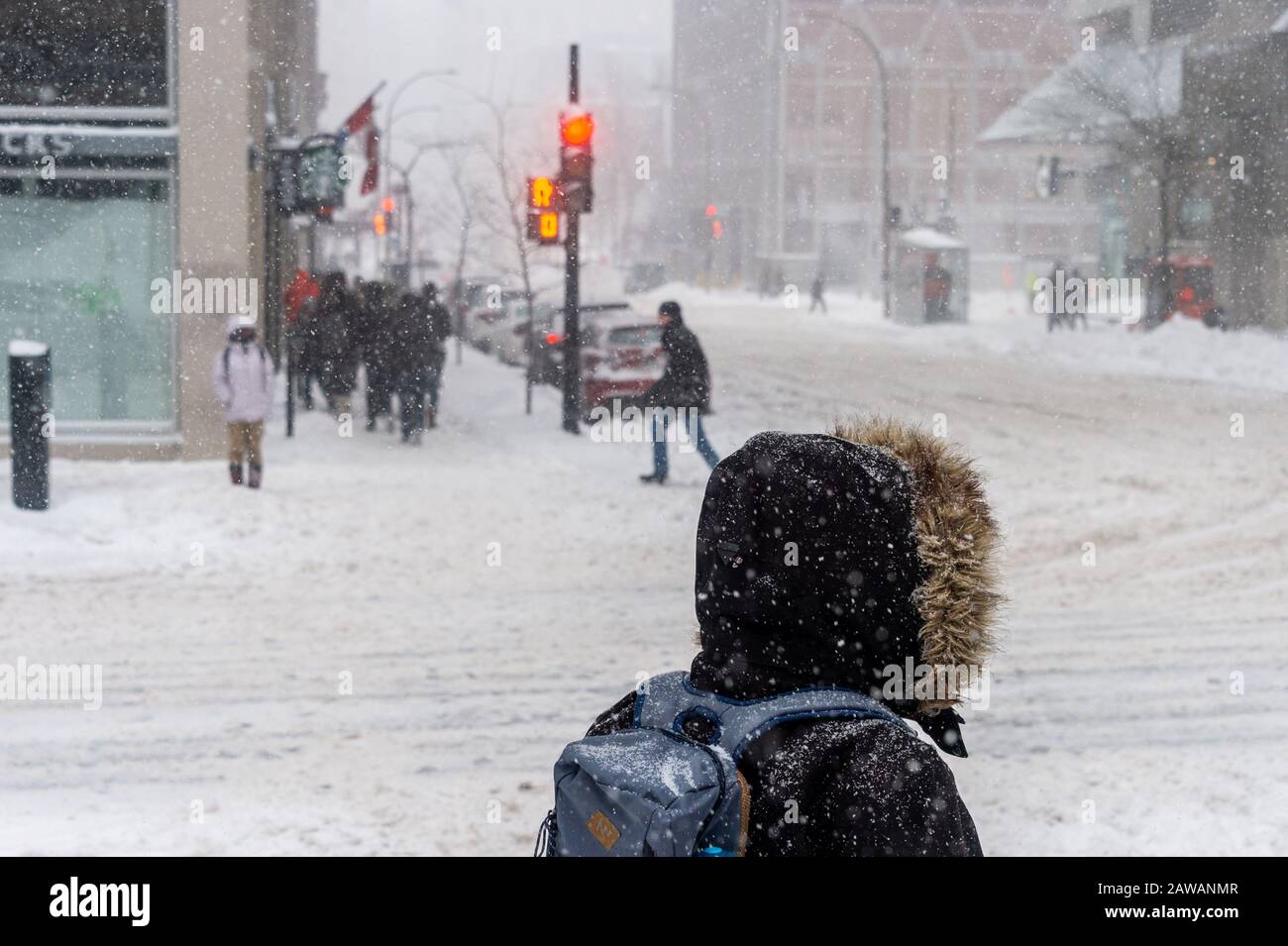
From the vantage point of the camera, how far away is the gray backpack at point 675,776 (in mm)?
1869

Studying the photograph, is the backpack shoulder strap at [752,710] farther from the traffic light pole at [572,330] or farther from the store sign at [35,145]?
the traffic light pole at [572,330]

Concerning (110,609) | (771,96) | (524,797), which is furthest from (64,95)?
(771,96)

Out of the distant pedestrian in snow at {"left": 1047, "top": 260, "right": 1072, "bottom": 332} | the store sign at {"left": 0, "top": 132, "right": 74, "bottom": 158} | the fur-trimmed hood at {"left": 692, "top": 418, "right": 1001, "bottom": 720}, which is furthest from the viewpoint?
the distant pedestrian in snow at {"left": 1047, "top": 260, "right": 1072, "bottom": 332}

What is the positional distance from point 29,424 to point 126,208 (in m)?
5.07

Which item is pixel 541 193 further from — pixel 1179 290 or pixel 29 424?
pixel 1179 290

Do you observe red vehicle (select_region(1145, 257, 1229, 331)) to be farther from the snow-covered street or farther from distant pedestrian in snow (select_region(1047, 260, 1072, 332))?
the snow-covered street

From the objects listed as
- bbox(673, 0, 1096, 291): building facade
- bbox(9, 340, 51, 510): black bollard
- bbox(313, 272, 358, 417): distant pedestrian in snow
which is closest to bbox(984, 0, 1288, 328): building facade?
bbox(313, 272, 358, 417): distant pedestrian in snow

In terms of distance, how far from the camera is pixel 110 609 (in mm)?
9852

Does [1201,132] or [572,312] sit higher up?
[1201,132]

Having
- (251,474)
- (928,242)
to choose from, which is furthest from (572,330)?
(928,242)

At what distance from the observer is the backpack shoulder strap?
1.97m

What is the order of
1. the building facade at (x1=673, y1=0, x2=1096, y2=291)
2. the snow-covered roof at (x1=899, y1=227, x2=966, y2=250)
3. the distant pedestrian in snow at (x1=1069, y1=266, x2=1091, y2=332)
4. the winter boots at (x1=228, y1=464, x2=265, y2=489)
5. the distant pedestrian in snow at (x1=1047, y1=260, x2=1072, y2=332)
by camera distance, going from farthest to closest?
the building facade at (x1=673, y1=0, x2=1096, y2=291), the snow-covered roof at (x1=899, y1=227, x2=966, y2=250), the distant pedestrian in snow at (x1=1069, y1=266, x2=1091, y2=332), the distant pedestrian in snow at (x1=1047, y1=260, x2=1072, y2=332), the winter boots at (x1=228, y1=464, x2=265, y2=489)

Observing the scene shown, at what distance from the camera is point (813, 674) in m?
2.05
